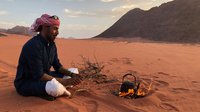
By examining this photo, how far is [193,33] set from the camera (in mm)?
32500

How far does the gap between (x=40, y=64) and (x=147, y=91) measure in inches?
71.3

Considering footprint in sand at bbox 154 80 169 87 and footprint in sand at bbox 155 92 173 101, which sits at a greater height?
footprint in sand at bbox 154 80 169 87

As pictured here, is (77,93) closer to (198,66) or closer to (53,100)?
(53,100)

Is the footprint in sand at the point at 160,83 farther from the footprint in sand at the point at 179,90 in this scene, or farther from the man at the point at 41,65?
the man at the point at 41,65

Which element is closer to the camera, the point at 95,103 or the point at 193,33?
the point at 95,103

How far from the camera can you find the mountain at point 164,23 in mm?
33406

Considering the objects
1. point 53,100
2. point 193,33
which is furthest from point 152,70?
point 193,33

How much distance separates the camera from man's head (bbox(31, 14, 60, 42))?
5035 millimetres

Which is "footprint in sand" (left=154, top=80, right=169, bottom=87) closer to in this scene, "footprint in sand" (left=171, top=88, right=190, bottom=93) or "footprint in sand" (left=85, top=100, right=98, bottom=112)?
"footprint in sand" (left=171, top=88, right=190, bottom=93)

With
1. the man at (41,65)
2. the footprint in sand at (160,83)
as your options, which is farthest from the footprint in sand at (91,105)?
the footprint in sand at (160,83)

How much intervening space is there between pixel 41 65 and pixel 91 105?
0.92 m

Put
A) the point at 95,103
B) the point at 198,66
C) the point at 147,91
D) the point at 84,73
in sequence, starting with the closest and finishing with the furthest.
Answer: the point at 95,103
the point at 147,91
the point at 84,73
the point at 198,66

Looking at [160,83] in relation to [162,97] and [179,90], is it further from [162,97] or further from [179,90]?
[162,97]

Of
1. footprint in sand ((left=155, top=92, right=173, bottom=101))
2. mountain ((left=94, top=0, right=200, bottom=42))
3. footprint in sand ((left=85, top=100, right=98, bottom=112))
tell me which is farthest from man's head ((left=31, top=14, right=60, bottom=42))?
mountain ((left=94, top=0, right=200, bottom=42))
